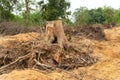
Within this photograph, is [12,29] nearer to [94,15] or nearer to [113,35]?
[113,35]

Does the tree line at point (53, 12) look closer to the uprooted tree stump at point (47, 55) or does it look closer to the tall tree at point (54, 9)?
the tall tree at point (54, 9)

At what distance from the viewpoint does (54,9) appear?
24.5 m

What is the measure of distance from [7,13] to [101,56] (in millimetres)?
20740

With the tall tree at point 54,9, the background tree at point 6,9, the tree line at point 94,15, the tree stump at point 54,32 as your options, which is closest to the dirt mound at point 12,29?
the tree stump at point 54,32

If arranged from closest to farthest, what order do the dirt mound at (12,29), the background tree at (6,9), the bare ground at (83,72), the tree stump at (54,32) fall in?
the bare ground at (83,72)
the tree stump at (54,32)
the dirt mound at (12,29)
the background tree at (6,9)

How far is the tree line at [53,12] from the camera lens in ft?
81.1

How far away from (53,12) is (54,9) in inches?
11.7

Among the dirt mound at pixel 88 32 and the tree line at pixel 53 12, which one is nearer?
the dirt mound at pixel 88 32

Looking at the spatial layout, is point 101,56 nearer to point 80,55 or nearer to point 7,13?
point 80,55

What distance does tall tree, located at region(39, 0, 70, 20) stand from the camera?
80.0 feet

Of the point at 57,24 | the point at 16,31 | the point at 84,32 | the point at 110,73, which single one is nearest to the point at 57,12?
the point at 16,31

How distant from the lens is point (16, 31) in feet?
45.6

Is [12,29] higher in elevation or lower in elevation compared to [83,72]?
higher

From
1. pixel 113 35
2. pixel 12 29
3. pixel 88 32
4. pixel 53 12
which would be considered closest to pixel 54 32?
pixel 88 32
